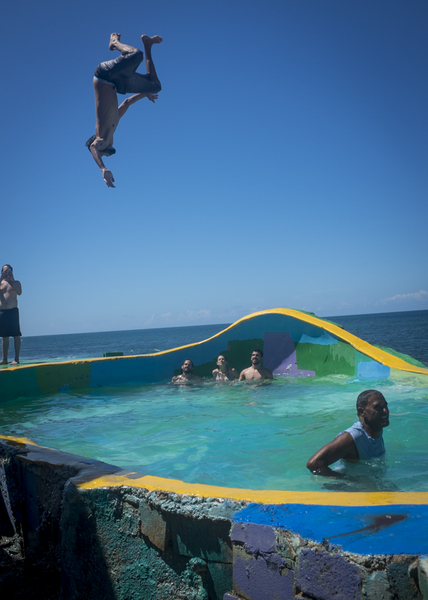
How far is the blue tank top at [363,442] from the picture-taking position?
9.62 feet

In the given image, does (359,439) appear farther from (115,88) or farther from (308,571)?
(115,88)

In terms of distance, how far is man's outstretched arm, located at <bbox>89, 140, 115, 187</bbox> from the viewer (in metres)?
3.75

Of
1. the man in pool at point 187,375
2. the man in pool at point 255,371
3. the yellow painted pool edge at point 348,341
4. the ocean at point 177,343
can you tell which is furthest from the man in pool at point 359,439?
the ocean at point 177,343

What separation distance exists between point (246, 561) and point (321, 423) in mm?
3211

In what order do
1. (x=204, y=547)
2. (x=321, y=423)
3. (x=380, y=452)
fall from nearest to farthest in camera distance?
(x=204, y=547) → (x=380, y=452) → (x=321, y=423)

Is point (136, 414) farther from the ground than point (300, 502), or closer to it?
closer to it

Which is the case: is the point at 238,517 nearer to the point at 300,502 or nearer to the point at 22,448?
the point at 300,502

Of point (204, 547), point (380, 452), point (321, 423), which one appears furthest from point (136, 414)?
point (204, 547)

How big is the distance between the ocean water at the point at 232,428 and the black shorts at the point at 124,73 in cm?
323

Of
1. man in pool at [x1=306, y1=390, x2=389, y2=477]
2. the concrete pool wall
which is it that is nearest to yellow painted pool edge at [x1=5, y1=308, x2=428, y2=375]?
man in pool at [x1=306, y1=390, x2=389, y2=477]

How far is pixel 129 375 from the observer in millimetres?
7629

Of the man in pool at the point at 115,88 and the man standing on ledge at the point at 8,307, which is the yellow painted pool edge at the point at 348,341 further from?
the man in pool at the point at 115,88

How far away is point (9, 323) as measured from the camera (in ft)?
26.1

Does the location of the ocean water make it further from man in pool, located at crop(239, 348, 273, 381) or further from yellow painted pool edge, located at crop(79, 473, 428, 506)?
yellow painted pool edge, located at crop(79, 473, 428, 506)
